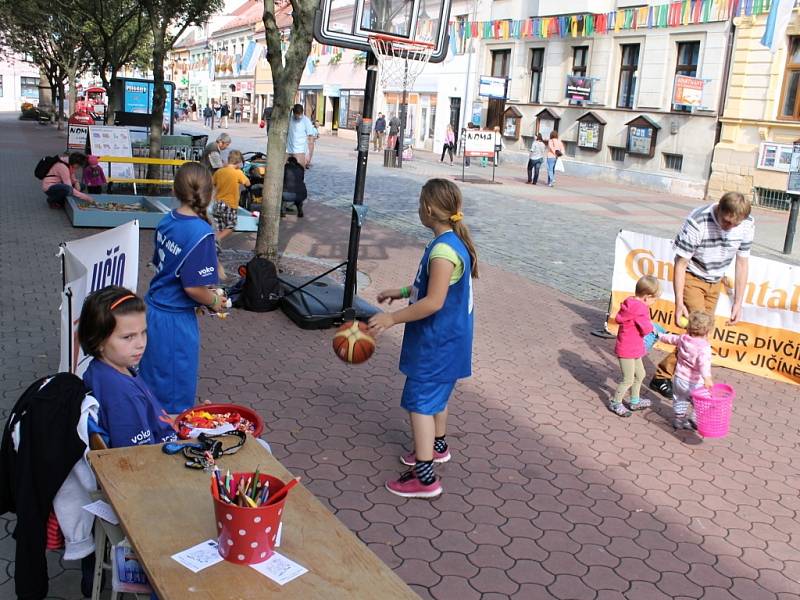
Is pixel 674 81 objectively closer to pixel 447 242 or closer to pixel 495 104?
pixel 495 104

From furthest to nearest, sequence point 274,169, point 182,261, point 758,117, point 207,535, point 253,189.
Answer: point 758,117, point 253,189, point 274,169, point 182,261, point 207,535

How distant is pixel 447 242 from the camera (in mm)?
4027

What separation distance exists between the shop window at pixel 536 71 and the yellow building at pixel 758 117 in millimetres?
10068

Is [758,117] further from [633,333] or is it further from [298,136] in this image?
[633,333]

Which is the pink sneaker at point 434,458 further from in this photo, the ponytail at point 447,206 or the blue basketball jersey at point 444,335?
the ponytail at point 447,206

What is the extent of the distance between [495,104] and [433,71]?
5.35m

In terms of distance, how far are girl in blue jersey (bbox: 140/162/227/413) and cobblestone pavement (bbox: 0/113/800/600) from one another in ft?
3.15

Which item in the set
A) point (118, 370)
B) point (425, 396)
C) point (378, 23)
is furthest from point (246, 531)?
point (378, 23)

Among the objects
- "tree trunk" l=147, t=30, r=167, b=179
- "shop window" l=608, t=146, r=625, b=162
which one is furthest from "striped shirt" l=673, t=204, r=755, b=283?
"shop window" l=608, t=146, r=625, b=162

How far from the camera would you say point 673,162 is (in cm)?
2542

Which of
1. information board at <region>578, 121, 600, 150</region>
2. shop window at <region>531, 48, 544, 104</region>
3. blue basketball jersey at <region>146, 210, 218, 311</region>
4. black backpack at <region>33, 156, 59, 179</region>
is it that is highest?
shop window at <region>531, 48, 544, 104</region>

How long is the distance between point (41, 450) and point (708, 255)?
520 cm

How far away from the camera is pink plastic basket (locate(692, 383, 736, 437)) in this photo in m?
5.32

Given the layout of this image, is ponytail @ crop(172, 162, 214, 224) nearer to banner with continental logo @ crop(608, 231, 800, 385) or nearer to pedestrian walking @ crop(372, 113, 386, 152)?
banner with continental logo @ crop(608, 231, 800, 385)
